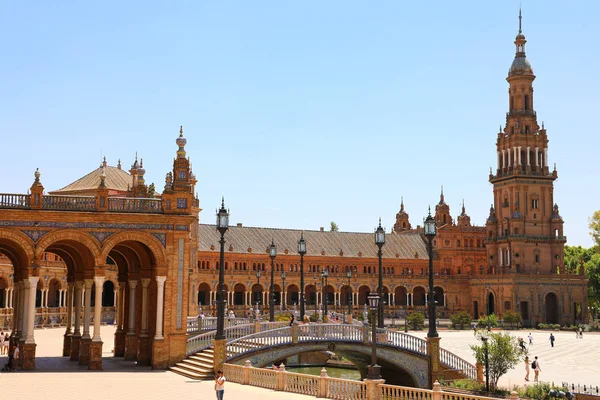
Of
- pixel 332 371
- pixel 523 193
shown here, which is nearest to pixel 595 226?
pixel 523 193

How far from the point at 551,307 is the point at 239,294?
42.2 m

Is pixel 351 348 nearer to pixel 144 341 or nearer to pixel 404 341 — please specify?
pixel 404 341

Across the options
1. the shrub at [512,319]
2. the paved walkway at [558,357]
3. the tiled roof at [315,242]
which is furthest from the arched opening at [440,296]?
the paved walkway at [558,357]

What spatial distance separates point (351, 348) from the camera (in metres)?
35.6

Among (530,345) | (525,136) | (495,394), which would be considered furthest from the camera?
(525,136)

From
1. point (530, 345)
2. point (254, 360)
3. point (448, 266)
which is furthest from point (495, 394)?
point (448, 266)

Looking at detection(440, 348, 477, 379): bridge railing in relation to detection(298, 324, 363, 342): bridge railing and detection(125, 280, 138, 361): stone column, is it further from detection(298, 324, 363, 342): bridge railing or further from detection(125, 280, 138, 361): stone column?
detection(125, 280, 138, 361): stone column

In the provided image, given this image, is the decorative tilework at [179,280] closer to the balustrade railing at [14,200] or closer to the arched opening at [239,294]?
the balustrade railing at [14,200]

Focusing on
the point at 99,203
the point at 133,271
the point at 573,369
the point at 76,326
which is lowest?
the point at 573,369

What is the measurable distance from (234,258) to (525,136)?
43.2 m

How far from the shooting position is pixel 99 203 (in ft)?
111

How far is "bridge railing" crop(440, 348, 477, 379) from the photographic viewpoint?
37.1 m

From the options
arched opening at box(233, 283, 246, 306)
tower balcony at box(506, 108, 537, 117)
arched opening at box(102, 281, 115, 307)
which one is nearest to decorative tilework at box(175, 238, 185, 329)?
arched opening at box(102, 281, 115, 307)

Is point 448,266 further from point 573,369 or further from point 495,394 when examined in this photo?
point 495,394
